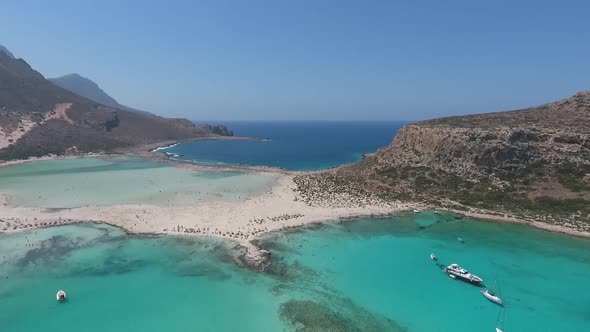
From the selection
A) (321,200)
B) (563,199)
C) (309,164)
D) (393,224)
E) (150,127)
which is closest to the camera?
(393,224)

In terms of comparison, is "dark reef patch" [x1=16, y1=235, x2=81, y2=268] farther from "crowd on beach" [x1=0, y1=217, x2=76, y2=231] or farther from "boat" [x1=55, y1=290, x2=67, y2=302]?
"boat" [x1=55, y1=290, x2=67, y2=302]

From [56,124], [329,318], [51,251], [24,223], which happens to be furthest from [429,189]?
[56,124]

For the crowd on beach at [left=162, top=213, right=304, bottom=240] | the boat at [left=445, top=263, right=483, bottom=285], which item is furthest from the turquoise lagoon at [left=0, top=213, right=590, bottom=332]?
the crowd on beach at [left=162, top=213, right=304, bottom=240]

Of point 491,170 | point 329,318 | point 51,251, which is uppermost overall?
point 491,170

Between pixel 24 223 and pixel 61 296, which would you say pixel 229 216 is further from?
pixel 24 223

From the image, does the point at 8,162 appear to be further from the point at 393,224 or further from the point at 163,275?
the point at 393,224

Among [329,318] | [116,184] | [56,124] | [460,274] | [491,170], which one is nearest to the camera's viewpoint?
[329,318]

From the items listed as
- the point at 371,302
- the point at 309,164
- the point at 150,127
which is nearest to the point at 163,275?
the point at 371,302
